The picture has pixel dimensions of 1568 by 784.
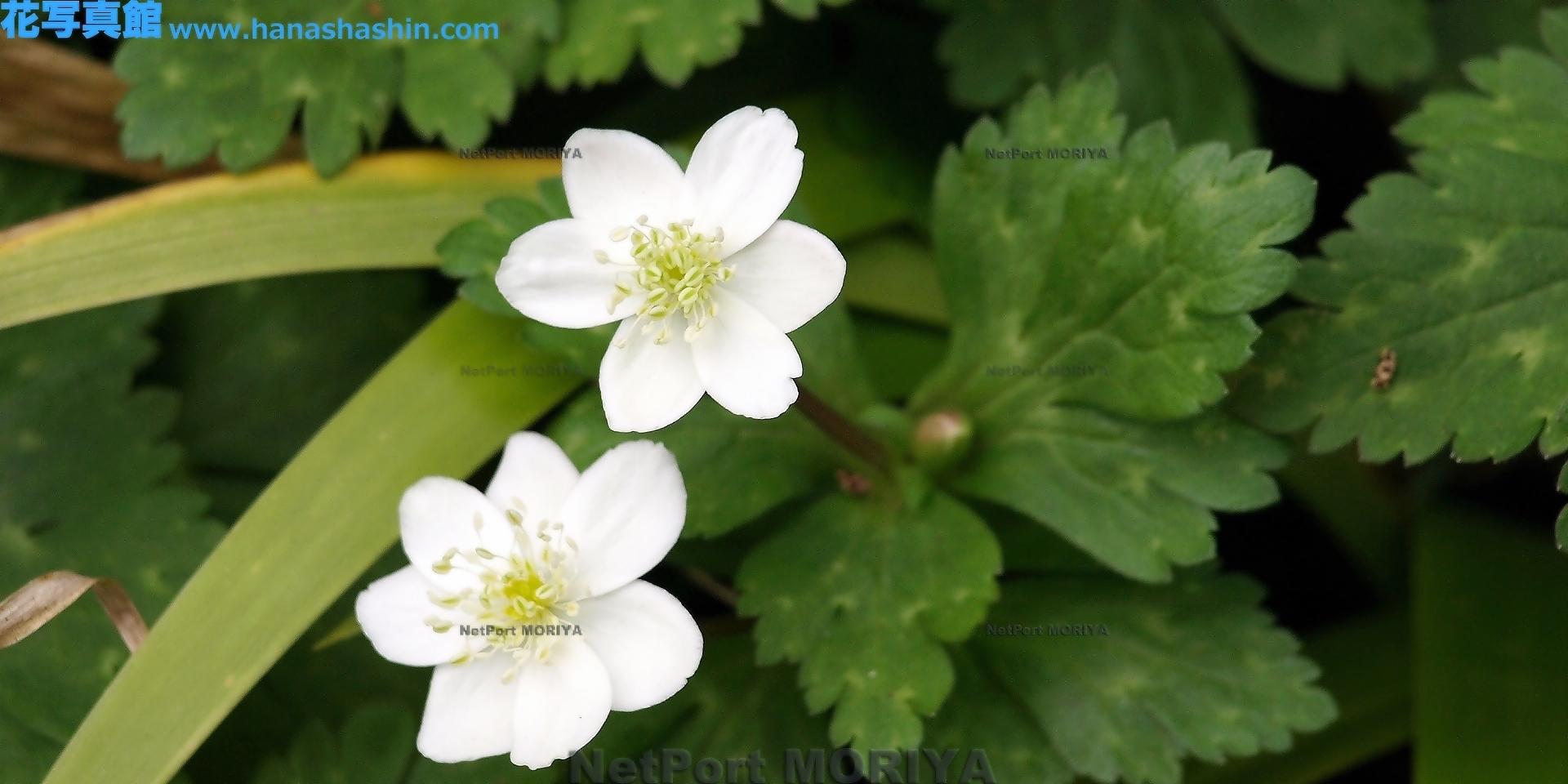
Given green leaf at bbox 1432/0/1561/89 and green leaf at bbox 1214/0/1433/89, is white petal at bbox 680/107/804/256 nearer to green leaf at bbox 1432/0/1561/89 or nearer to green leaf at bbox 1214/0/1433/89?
green leaf at bbox 1214/0/1433/89

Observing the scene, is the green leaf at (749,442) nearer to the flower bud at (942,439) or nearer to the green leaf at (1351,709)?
the flower bud at (942,439)

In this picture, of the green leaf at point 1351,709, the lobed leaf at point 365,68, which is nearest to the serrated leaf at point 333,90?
the lobed leaf at point 365,68

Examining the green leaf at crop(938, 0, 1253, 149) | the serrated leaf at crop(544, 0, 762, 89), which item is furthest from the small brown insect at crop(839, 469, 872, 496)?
the green leaf at crop(938, 0, 1253, 149)

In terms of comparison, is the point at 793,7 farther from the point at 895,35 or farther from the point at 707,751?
the point at 707,751

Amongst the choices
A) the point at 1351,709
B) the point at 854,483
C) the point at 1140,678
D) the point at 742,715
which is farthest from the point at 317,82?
the point at 1351,709

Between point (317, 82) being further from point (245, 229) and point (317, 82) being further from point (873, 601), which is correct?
point (873, 601)
